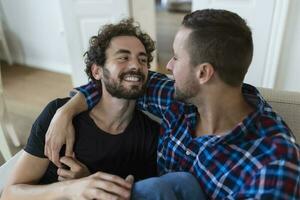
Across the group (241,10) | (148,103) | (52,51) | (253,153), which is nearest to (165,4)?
(52,51)

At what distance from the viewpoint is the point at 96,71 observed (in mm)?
1286

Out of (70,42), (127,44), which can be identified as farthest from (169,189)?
(70,42)

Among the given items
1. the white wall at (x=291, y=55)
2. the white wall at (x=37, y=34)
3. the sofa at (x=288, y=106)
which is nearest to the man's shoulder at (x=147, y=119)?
the sofa at (x=288, y=106)

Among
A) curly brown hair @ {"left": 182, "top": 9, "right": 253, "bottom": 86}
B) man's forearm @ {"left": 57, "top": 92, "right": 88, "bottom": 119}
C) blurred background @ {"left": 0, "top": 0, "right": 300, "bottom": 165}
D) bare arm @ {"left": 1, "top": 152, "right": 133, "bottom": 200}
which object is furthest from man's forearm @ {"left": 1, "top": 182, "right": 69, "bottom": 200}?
blurred background @ {"left": 0, "top": 0, "right": 300, "bottom": 165}

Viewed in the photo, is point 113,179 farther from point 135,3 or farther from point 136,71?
point 135,3

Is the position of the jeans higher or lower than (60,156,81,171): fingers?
higher

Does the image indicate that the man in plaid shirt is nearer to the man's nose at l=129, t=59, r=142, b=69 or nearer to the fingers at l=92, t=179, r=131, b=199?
the fingers at l=92, t=179, r=131, b=199

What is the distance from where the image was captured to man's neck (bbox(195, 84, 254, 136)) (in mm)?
997

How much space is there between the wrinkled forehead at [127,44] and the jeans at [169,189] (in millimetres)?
554

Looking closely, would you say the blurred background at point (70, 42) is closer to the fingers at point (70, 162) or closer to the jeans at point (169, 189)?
the fingers at point (70, 162)

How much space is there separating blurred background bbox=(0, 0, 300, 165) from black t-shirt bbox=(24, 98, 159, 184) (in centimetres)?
97

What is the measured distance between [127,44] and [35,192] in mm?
650

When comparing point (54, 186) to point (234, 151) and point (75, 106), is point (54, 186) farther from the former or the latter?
point (234, 151)

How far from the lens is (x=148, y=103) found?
4.06 feet
